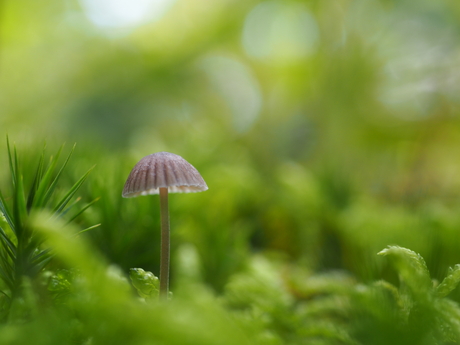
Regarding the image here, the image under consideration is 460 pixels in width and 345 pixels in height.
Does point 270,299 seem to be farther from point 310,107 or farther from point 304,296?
point 310,107

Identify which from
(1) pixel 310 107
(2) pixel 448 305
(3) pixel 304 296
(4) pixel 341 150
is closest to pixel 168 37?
(1) pixel 310 107

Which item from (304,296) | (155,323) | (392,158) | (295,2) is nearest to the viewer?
(155,323)

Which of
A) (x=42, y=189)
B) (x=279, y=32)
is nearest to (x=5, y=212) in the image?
(x=42, y=189)

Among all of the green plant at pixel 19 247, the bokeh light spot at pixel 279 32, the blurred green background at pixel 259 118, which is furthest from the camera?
the bokeh light spot at pixel 279 32

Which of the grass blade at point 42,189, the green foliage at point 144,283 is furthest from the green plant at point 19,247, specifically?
the green foliage at point 144,283

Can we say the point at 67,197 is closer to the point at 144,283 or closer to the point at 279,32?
the point at 144,283

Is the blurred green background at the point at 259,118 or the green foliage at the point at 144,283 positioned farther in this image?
the blurred green background at the point at 259,118

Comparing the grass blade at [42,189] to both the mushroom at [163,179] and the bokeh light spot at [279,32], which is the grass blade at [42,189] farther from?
the bokeh light spot at [279,32]

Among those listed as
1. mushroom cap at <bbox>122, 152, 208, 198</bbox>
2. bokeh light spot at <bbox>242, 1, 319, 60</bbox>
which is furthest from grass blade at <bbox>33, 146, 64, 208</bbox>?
bokeh light spot at <bbox>242, 1, 319, 60</bbox>
